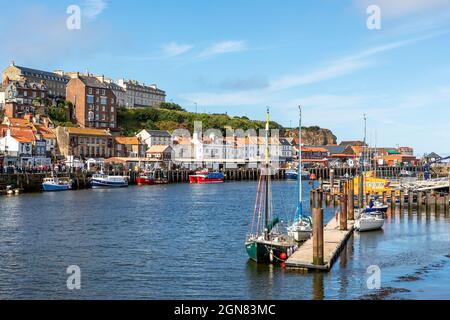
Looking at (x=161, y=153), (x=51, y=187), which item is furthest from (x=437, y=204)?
(x=161, y=153)

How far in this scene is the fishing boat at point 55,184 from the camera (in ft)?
292

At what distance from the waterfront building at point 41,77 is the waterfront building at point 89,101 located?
1028 cm

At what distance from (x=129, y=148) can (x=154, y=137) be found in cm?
1042

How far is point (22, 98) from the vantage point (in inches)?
5207

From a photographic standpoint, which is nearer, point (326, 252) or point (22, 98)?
point (326, 252)

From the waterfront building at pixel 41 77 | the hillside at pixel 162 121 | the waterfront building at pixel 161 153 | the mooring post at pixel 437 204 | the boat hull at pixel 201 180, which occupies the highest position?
the waterfront building at pixel 41 77

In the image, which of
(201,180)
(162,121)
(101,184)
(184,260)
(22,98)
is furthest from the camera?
(162,121)

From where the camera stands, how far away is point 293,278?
90.9 ft

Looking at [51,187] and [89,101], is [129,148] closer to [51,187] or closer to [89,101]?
[89,101]

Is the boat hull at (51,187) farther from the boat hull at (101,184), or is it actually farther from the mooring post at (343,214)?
the mooring post at (343,214)

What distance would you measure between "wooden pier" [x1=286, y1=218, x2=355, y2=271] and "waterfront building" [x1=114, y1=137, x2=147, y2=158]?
97.0 meters

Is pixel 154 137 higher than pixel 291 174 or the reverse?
higher

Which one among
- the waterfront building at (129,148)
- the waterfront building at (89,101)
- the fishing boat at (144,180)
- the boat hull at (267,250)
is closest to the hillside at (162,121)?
the waterfront building at (89,101)

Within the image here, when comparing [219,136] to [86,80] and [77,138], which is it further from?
[77,138]
